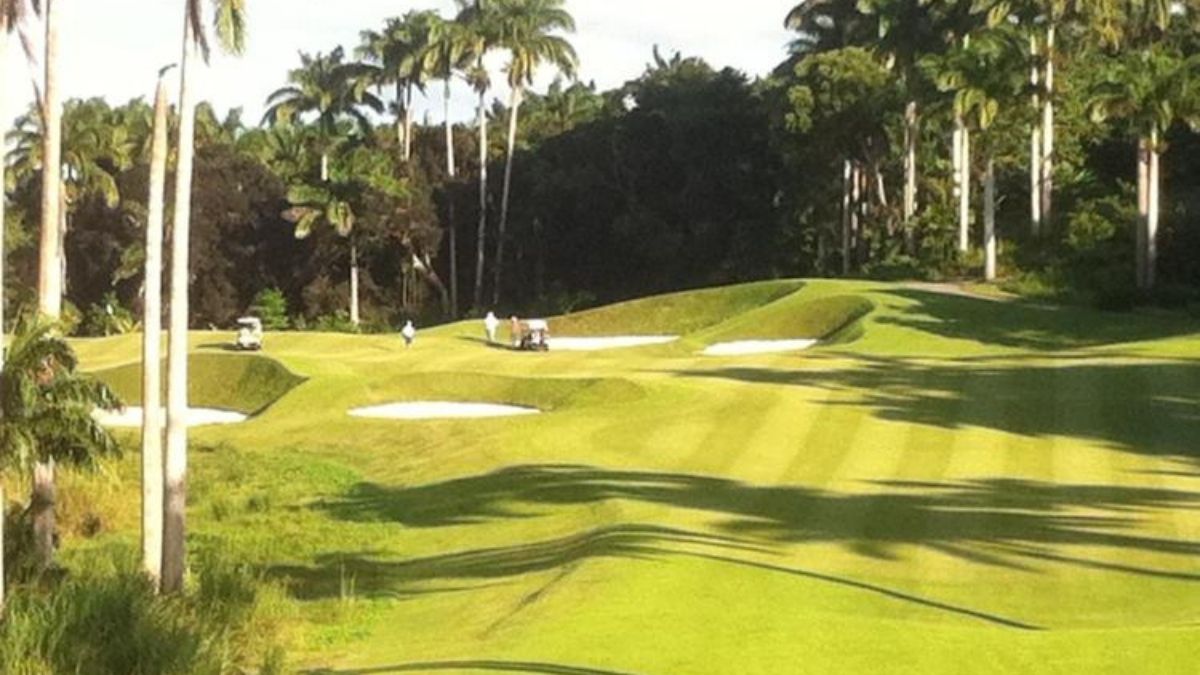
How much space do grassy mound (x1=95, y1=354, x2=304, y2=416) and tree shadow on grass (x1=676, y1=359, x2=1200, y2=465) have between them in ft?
46.2

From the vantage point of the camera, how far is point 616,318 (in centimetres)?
6612

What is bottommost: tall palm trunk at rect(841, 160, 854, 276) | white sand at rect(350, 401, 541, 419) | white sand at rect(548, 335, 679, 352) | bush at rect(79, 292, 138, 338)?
white sand at rect(350, 401, 541, 419)

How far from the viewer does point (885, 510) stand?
82.0ft

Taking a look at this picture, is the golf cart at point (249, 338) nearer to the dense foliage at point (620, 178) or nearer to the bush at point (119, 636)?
the dense foliage at point (620, 178)

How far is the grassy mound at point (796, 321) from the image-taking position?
184 feet

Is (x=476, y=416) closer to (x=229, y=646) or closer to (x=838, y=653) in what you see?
(x=229, y=646)

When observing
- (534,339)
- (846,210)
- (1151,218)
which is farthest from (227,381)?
(846,210)

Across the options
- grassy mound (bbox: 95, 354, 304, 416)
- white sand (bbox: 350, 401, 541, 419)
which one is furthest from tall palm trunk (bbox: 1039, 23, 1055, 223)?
grassy mound (bbox: 95, 354, 304, 416)

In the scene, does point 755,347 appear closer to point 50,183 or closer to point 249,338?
point 249,338

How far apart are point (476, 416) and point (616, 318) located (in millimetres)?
26525

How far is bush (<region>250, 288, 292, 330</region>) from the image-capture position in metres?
85.1

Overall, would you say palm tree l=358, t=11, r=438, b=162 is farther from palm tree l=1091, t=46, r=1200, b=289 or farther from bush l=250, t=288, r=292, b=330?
palm tree l=1091, t=46, r=1200, b=289

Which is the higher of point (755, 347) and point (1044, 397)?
point (755, 347)

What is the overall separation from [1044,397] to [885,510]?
1101 centimetres
